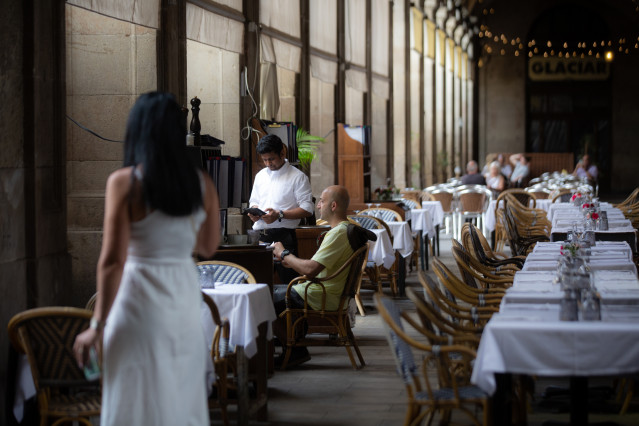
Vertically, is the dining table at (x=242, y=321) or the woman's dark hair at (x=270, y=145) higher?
the woman's dark hair at (x=270, y=145)

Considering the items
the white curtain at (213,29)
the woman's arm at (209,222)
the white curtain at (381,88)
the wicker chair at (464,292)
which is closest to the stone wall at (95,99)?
the white curtain at (213,29)

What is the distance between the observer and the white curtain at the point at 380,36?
1512 cm

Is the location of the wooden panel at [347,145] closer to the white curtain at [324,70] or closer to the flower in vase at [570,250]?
the white curtain at [324,70]

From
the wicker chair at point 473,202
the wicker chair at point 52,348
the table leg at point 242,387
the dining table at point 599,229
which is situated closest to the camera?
the wicker chair at point 52,348

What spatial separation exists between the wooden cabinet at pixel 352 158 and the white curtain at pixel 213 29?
379cm

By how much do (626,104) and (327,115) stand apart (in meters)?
20.2

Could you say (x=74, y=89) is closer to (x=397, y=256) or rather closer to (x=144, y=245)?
(x=397, y=256)

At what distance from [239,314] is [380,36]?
11.6 meters

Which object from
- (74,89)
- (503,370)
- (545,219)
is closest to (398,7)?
(545,219)

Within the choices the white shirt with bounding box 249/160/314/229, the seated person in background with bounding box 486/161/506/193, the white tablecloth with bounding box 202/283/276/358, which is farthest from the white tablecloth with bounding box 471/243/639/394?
the seated person in background with bounding box 486/161/506/193

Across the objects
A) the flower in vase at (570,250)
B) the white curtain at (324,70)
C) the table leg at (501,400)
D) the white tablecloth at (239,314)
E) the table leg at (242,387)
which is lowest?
the table leg at (242,387)

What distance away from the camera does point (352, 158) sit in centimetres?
1233

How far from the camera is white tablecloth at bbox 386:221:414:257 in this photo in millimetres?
9445

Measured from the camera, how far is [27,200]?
472 cm
